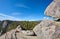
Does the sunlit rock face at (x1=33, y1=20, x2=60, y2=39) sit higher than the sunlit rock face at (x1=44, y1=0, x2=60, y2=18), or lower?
lower

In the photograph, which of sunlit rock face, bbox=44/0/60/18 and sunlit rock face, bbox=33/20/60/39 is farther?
sunlit rock face, bbox=44/0/60/18

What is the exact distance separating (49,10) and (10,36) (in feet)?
15.1

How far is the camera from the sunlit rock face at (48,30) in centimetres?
→ 1155

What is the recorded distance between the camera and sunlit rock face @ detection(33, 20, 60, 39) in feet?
37.9

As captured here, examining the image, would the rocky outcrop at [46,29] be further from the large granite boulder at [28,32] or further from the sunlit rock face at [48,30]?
the large granite boulder at [28,32]

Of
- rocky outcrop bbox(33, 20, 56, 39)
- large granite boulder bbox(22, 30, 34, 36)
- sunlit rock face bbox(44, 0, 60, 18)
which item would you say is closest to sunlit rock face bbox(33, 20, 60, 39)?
rocky outcrop bbox(33, 20, 56, 39)

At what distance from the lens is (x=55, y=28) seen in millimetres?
11680

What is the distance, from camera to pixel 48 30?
1205 centimetres

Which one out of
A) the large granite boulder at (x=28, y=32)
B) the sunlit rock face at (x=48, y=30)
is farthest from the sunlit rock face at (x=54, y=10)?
the large granite boulder at (x=28, y=32)

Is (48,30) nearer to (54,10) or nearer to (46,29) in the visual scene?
(46,29)

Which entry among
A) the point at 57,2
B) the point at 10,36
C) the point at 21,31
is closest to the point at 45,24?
the point at 57,2

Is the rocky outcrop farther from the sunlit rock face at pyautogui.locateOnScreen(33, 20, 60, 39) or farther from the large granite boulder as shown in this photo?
the large granite boulder

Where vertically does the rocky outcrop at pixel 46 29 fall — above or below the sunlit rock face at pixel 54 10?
below

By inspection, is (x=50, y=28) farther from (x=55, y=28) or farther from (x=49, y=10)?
(x=49, y=10)
